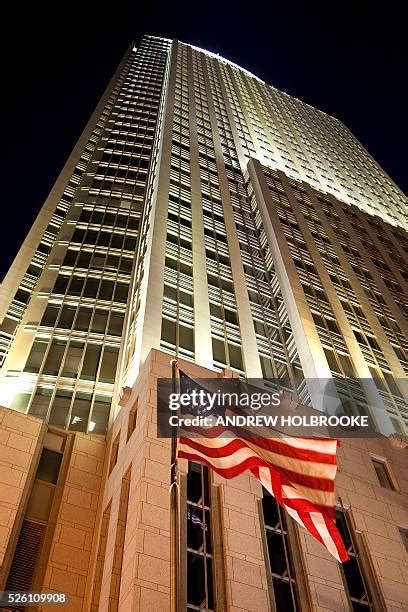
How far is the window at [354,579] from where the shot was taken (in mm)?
19078

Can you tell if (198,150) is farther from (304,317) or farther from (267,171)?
(304,317)

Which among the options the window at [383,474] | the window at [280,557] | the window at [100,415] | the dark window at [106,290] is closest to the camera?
the window at [280,557]

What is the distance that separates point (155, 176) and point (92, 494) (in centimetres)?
3377

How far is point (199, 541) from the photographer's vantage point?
18391 mm

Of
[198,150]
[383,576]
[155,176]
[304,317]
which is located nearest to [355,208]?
[198,150]

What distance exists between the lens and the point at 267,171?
212ft

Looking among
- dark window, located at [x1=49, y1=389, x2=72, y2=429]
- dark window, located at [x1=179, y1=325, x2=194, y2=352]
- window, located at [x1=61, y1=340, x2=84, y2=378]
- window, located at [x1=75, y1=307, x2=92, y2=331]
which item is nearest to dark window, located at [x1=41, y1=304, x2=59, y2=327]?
window, located at [x1=75, y1=307, x2=92, y2=331]

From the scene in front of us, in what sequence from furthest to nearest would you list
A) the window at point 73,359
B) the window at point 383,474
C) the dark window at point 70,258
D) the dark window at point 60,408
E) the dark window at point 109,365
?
the dark window at point 70,258, the dark window at point 109,365, the window at point 73,359, the dark window at point 60,408, the window at point 383,474

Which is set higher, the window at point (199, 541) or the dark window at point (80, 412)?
the window at point (199, 541)

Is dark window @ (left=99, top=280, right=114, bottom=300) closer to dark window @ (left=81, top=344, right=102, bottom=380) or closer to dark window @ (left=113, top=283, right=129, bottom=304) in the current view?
dark window @ (left=113, top=283, right=129, bottom=304)

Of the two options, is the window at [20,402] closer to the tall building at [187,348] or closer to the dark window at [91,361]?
the tall building at [187,348]

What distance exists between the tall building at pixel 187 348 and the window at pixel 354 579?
0.07 metres

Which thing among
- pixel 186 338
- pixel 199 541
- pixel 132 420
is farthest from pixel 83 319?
pixel 199 541

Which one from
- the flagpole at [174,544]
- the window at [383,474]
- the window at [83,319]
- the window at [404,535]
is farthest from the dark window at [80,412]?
the flagpole at [174,544]
